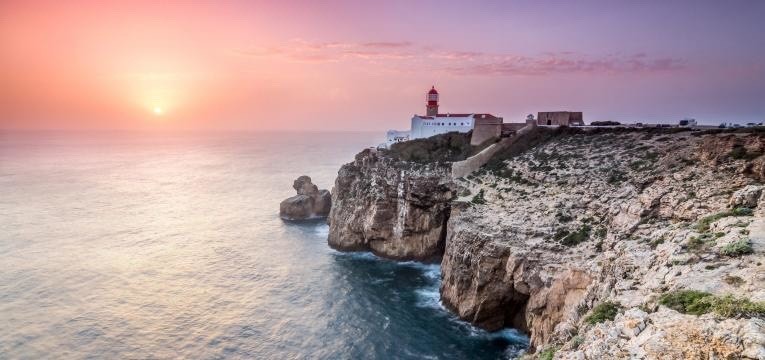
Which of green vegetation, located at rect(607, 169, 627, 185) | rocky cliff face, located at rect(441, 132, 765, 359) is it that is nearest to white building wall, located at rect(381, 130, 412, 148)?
rocky cliff face, located at rect(441, 132, 765, 359)

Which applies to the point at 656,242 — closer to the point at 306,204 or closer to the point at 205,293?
the point at 205,293

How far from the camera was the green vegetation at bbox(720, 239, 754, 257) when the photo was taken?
15.8 meters

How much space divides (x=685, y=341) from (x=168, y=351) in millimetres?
31239

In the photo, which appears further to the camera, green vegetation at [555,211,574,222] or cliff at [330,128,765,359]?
green vegetation at [555,211,574,222]

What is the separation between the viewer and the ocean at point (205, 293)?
30.9 m

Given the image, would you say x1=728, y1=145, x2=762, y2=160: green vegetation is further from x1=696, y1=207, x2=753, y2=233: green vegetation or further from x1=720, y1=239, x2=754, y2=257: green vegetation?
x1=720, y1=239, x2=754, y2=257: green vegetation

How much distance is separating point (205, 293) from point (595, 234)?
34.3 meters

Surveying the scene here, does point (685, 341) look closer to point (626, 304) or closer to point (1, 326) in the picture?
point (626, 304)

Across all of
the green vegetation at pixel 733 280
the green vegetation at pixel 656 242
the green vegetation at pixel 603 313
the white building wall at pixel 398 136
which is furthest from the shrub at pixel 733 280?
the white building wall at pixel 398 136

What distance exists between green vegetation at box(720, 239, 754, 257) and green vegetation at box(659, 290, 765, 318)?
140 inches

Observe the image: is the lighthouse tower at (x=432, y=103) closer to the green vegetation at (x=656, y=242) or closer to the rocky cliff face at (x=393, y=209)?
the rocky cliff face at (x=393, y=209)

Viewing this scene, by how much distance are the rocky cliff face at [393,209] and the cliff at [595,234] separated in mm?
173

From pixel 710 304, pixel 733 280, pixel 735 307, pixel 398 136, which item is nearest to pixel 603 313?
pixel 710 304

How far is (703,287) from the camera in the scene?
563 inches
